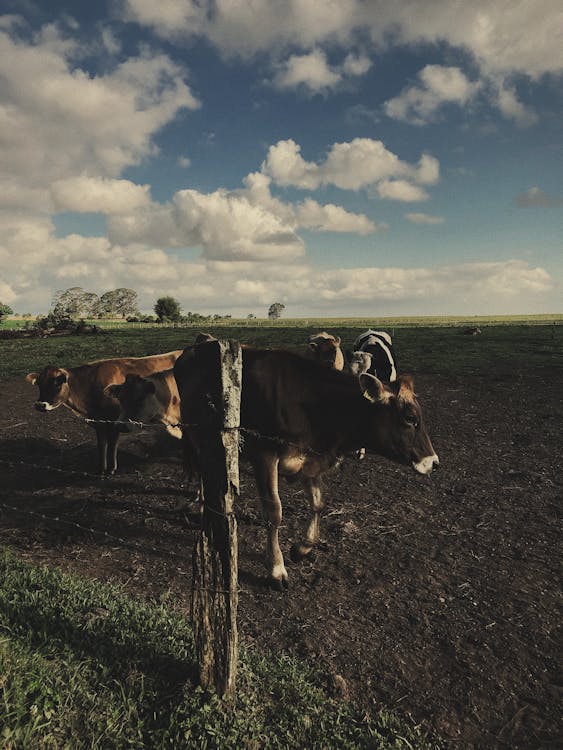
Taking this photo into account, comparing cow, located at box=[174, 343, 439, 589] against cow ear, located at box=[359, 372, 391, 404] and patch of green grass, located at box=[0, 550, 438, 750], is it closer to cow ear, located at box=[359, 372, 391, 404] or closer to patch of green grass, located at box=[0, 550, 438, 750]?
cow ear, located at box=[359, 372, 391, 404]

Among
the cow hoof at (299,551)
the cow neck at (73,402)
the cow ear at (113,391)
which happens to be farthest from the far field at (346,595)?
the cow ear at (113,391)

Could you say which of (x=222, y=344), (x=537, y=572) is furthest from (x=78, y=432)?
(x=537, y=572)

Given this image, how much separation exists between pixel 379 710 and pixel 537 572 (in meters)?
3.05

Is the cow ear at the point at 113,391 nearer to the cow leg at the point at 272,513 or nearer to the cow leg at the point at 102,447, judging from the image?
the cow leg at the point at 102,447

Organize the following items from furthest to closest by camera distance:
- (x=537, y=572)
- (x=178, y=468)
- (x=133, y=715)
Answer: (x=178, y=468), (x=537, y=572), (x=133, y=715)

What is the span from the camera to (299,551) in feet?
18.5

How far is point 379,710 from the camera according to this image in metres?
3.54

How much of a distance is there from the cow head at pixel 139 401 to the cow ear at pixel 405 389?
465 cm

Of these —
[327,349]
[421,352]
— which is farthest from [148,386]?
[421,352]

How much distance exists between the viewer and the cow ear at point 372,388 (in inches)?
198

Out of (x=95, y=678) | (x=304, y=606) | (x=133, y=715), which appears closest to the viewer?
(x=133, y=715)

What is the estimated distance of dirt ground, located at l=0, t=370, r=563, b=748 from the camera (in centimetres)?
382

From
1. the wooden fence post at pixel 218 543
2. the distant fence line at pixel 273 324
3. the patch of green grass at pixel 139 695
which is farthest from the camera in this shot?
the distant fence line at pixel 273 324

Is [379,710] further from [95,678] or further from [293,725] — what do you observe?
[95,678]
